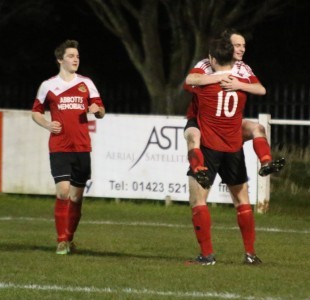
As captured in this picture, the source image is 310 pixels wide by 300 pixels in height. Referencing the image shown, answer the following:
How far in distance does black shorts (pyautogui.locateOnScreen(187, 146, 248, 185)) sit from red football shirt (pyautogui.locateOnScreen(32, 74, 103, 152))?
178 centimetres

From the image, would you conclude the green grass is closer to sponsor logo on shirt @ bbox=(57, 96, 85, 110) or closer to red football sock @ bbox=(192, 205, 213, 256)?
red football sock @ bbox=(192, 205, 213, 256)

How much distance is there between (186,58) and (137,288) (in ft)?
47.0

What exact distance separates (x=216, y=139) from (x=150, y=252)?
6.68 feet

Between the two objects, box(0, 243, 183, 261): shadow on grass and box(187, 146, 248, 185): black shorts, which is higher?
box(187, 146, 248, 185): black shorts

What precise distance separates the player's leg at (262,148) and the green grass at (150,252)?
2.81ft

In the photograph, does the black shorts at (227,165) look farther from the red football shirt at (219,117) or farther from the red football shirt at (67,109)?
the red football shirt at (67,109)

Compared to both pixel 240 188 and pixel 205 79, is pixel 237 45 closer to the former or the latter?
pixel 205 79

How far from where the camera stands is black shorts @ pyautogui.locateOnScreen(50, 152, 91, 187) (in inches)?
509

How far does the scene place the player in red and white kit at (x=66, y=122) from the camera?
42.4ft

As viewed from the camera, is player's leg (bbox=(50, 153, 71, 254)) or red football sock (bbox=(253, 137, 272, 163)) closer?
red football sock (bbox=(253, 137, 272, 163))

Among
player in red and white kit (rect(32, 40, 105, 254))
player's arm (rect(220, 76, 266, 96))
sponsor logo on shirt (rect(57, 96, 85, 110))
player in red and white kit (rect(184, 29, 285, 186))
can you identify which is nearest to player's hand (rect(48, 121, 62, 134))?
player in red and white kit (rect(32, 40, 105, 254))

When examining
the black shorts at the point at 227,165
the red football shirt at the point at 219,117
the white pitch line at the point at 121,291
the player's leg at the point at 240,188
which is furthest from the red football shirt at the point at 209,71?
the white pitch line at the point at 121,291

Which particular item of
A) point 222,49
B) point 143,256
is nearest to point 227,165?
point 222,49

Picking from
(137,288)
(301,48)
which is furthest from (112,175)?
(301,48)
